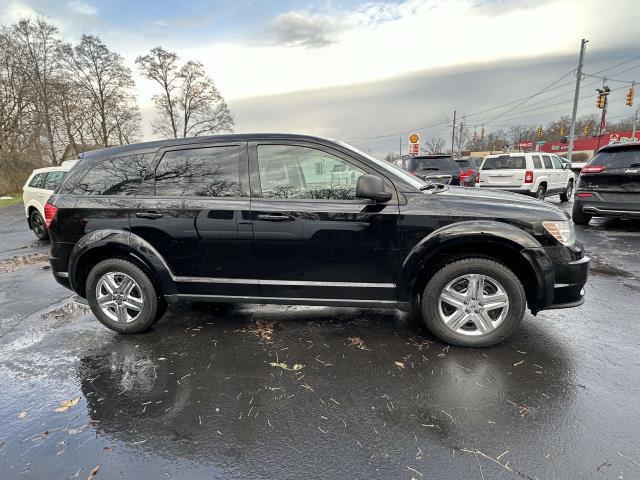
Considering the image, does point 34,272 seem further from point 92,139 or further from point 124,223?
point 92,139

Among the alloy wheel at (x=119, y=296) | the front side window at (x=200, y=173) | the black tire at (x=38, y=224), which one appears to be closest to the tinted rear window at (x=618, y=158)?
the front side window at (x=200, y=173)

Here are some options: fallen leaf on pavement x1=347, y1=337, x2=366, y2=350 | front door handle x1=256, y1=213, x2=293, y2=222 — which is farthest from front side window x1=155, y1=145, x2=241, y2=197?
fallen leaf on pavement x1=347, y1=337, x2=366, y2=350

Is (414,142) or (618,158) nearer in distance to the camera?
(618,158)

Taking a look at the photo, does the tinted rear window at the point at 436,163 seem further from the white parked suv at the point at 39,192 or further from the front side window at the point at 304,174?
the white parked suv at the point at 39,192

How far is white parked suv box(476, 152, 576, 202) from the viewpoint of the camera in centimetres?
1272

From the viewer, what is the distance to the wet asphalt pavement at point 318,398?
7.31 feet

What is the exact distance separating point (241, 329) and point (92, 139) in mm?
41116

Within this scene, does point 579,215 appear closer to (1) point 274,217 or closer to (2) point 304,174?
(2) point 304,174

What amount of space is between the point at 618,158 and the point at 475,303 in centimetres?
715

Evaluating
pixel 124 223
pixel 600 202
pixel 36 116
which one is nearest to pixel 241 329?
pixel 124 223

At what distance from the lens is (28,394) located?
2.99 m

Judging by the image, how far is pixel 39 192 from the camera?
9.47m

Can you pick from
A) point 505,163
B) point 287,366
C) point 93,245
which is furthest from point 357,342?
point 505,163

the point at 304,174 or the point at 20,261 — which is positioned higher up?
the point at 304,174
